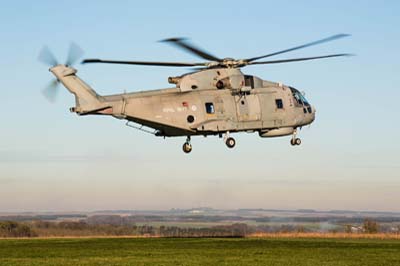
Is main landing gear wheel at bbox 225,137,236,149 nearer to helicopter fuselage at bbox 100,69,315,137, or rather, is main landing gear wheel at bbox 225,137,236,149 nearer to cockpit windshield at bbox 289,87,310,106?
helicopter fuselage at bbox 100,69,315,137

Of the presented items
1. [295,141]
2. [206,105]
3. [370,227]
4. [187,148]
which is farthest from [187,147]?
[370,227]

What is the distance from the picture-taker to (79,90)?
5131 cm

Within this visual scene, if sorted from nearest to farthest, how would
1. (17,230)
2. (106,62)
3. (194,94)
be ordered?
(106,62) < (194,94) < (17,230)

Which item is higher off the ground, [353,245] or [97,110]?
[97,110]

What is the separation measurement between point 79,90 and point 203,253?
12510 millimetres

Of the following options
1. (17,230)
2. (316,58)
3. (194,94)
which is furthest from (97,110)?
(17,230)

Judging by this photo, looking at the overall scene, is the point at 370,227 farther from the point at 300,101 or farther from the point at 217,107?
the point at 217,107

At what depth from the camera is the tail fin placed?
5069 cm

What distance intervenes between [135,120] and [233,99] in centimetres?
728

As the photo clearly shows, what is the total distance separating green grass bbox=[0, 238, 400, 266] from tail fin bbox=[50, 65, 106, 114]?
893 centimetres

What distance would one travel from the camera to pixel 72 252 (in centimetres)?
5222

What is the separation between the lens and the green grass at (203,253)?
44344 millimetres

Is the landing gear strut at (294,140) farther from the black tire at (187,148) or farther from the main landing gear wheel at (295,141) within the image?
the black tire at (187,148)

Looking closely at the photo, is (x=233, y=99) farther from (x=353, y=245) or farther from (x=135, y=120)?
(x=353, y=245)
